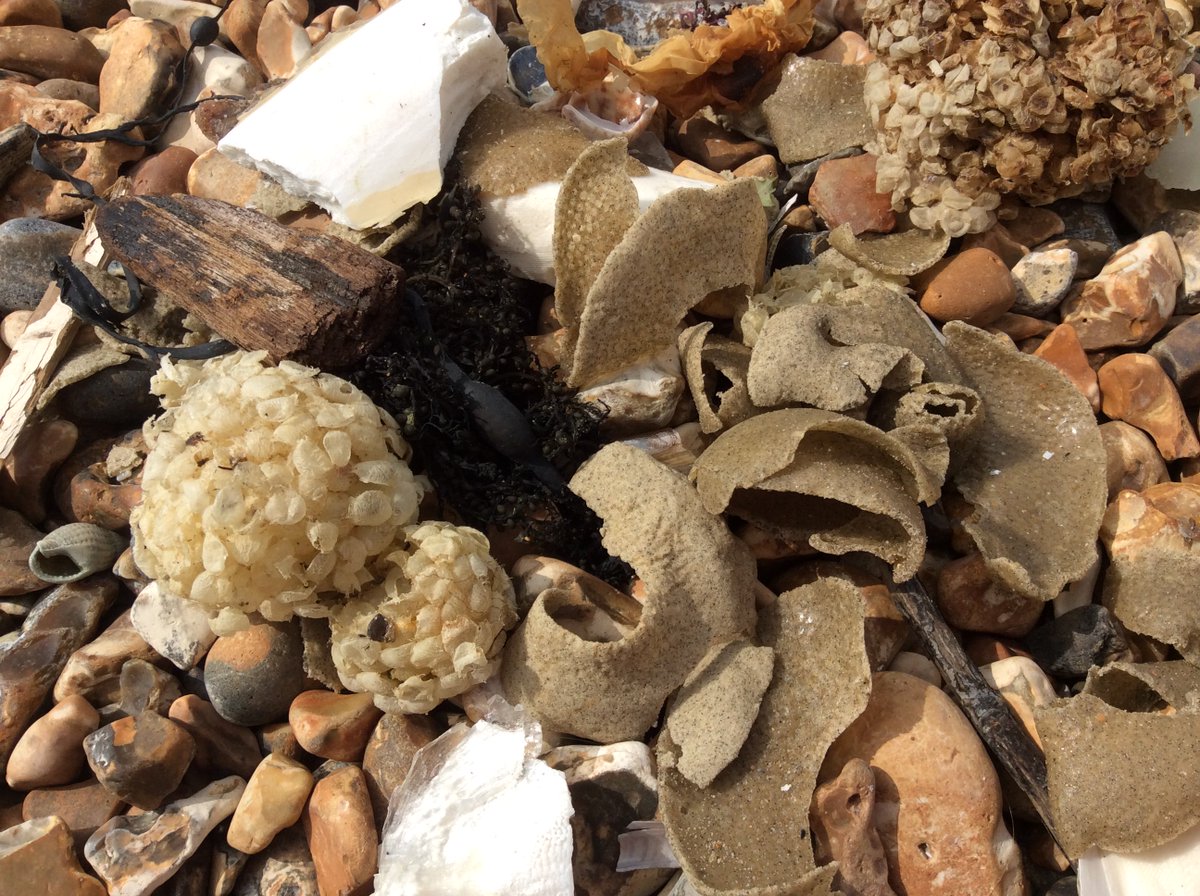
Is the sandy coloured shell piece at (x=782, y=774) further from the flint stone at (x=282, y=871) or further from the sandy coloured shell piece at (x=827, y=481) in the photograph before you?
the flint stone at (x=282, y=871)

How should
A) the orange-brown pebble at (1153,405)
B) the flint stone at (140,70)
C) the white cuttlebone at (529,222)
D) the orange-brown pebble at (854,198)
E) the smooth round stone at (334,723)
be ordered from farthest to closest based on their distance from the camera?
the flint stone at (140,70), the orange-brown pebble at (854,198), the white cuttlebone at (529,222), the orange-brown pebble at (1153,405), the smooth round stone at (334,723)

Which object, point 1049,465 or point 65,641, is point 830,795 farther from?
point 65,641

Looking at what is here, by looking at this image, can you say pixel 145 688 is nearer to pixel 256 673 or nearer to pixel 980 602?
pixel 256 673

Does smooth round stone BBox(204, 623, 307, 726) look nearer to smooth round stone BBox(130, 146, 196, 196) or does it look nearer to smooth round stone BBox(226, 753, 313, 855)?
smooth round stone BBox(226, 753, 313, 855)

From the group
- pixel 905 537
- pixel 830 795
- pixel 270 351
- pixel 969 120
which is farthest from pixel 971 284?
pixel 270 351

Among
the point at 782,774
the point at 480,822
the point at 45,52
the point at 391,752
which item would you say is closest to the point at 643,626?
the point at 782,774

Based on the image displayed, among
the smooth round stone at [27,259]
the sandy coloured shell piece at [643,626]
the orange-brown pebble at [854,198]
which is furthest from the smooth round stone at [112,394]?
the orange-brown pebble at [854,198]

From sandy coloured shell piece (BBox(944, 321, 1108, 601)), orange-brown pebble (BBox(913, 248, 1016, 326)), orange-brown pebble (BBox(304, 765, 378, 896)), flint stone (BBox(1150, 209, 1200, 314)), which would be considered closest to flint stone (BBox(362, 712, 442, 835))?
orange-brown pebble (BBox(304, 765, 378, 896))
